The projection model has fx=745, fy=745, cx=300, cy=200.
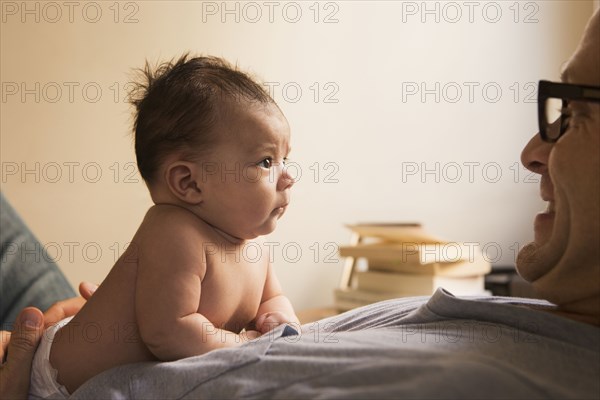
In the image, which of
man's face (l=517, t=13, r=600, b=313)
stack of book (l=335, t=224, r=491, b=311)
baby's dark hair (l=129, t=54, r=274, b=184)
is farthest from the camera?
stack of book (l=335, t=224, r=491, b=311)

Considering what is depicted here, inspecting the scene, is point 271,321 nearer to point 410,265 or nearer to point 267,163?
point 267,163

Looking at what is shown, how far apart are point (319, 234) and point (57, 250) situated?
43.2 inches

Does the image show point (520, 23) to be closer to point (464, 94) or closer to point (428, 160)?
point (464, 94)

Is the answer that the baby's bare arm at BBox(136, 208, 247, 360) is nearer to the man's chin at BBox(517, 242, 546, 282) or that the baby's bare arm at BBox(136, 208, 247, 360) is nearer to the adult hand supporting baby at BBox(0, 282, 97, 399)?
the adult hand supporting baby at BBox(0, 282, 97, 399)

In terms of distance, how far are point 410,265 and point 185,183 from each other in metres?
1.66

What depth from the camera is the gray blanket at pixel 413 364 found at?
786 millimetres

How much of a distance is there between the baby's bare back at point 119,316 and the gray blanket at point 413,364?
10 centimetres

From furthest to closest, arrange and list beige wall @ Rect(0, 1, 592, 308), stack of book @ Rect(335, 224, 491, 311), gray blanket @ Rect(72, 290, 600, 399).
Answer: beige wall @ Rect(0, 1, 592, 308) → stack of book @ Rect(335, 224, 491, 311) → gray blanket @ Rect(72, 290, 600, 399)

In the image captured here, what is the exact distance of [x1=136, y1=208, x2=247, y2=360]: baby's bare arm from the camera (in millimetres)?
1058

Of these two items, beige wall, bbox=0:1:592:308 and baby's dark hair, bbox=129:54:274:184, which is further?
beige wall, bbox=0:1:592:308

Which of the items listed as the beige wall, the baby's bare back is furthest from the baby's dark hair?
the beige wall

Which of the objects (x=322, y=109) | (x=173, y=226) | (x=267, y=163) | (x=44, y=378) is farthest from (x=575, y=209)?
(x=322, y=109)

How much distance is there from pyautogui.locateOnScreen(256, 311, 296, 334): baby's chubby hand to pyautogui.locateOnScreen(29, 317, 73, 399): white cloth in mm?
311

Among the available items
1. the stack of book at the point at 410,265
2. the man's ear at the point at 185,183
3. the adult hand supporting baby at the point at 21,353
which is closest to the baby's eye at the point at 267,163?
the man's ear at the point at 185,183
